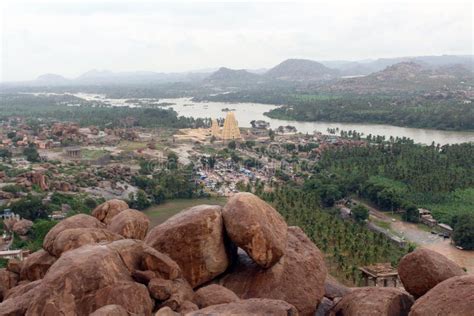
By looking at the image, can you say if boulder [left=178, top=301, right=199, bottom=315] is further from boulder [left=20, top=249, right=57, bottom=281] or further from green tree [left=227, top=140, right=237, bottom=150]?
green tree [left=227, top=140, right=237, bottom=150]

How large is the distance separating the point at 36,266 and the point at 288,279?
5022mm

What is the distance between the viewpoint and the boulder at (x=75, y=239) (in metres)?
9.56

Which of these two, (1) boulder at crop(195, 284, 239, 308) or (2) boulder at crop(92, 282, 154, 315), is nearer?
(2) boulder at crop(92, 282, 154, 315)

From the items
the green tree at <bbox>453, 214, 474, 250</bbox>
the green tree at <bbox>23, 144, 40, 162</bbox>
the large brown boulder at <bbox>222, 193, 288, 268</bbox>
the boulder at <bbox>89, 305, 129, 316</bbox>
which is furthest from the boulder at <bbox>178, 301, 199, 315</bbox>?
the green tree at <bbox>23, 144, 40, 162</bbox>

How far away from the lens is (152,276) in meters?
Result: 8.45

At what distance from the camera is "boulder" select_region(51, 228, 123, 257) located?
9562 mm

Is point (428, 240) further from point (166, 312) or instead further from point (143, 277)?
point (166, 312)

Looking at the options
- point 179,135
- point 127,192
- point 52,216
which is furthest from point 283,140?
point 52,216

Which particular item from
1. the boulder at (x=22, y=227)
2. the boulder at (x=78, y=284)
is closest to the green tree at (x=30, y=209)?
the boulder at (x=22, y=227)

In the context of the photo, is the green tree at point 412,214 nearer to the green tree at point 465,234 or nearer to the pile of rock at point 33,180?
the green tree at point 465,234

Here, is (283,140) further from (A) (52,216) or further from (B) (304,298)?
(B) (304,298)

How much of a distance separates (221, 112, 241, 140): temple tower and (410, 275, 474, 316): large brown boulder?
70.9m

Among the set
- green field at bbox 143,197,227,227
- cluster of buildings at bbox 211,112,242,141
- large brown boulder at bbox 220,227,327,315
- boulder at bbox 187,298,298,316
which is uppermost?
boulder at bbox 187,298,298,316

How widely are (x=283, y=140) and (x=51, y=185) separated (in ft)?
128
